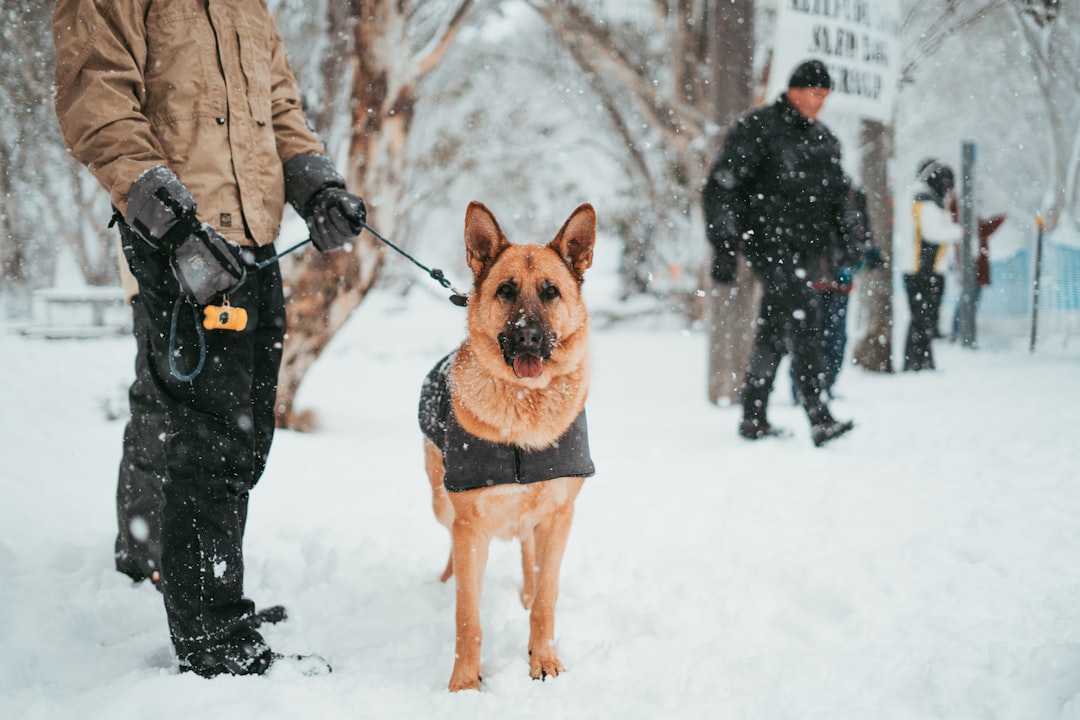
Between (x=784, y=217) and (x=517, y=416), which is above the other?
(x=784, y=217)

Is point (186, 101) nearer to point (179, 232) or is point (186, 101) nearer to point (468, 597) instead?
point (179, 232)

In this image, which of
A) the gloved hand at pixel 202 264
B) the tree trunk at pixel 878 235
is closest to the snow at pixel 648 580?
the gloved hand at pixel 202 264

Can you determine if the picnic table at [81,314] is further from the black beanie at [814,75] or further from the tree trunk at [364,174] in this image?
the black beanie at [814,75]

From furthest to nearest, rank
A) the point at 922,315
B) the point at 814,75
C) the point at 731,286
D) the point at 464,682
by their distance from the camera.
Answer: the point at 922,315
the point at 731,286
the point at 814,75
the point at 464,682

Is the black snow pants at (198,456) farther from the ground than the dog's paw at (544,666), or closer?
farther from the ground

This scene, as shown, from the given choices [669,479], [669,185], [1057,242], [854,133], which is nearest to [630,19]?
[669,185]

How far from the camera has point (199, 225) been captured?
5.71ft

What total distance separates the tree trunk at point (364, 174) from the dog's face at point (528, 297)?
2781 mm

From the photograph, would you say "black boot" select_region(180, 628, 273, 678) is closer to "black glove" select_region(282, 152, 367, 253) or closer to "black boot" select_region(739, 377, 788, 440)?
"black glove" select_region(282, 152, 367, 253)

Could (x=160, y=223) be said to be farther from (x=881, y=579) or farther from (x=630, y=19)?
(x=630, y=19)

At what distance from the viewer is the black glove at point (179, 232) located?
1683 millimetres

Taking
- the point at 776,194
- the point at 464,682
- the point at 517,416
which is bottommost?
the point at 464,682

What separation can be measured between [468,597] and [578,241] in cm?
123

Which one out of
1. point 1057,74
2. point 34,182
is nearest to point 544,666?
point 1057,74
